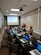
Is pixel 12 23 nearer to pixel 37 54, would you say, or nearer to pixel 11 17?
pixel 11 17

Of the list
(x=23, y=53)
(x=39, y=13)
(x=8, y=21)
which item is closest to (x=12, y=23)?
(x=8, y=21)

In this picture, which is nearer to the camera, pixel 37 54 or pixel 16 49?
pixel 37 54

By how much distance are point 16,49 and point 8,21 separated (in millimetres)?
11173

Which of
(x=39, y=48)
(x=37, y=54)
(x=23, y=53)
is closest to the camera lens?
(x=37, y=54)

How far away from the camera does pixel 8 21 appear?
46.4 feet

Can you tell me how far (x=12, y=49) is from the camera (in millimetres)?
3318

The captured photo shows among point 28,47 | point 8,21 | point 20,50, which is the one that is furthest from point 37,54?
point 8,21

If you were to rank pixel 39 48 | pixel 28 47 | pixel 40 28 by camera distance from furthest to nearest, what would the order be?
pixel 40 28
pixel 28 47
pixel 39 48

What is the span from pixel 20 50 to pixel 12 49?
300 millimetres

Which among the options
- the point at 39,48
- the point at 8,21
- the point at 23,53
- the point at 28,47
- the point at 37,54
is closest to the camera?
the point at 37,54

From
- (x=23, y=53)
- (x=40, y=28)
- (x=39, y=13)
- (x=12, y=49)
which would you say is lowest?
(x=23, y=53)

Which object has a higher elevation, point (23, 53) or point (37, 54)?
point (37, 54)

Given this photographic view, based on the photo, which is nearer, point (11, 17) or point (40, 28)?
point (40, 28)

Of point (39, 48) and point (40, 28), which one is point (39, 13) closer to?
point (40, 28)
